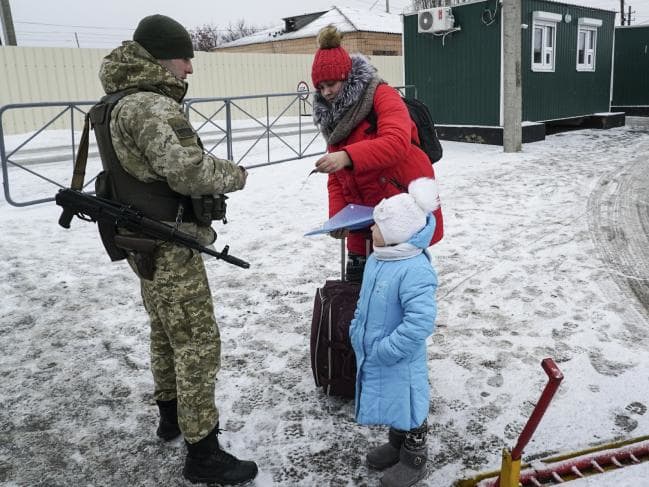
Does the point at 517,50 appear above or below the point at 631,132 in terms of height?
above

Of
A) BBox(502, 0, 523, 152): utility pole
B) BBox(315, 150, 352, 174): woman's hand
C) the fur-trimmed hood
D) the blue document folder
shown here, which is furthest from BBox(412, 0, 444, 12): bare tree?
BBox(315, 150, 352, 174): woman's hand

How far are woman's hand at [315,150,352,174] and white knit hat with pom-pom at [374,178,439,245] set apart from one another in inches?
11.8

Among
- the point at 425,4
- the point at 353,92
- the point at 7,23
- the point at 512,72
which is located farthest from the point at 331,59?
the point at 425,4

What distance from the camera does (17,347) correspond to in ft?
10.9

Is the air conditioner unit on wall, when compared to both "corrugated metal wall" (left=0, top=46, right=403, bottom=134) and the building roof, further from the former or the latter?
the building roof

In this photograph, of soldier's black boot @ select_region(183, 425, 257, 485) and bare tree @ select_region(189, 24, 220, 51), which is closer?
soldier's black boot @ select_region(183, 425, 257, 485)

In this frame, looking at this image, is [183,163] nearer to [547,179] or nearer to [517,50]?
[547,179]

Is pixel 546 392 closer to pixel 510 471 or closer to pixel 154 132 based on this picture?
A: pixel 510 471

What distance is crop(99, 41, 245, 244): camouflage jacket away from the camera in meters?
1.87

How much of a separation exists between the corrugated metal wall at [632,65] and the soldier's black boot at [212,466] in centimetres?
1827

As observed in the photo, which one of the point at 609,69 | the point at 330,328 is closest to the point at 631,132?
the point at 609,69

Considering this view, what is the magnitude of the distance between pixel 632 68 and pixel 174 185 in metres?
18.5

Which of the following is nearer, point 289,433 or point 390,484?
point 390,484

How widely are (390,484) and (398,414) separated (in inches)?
10.7
